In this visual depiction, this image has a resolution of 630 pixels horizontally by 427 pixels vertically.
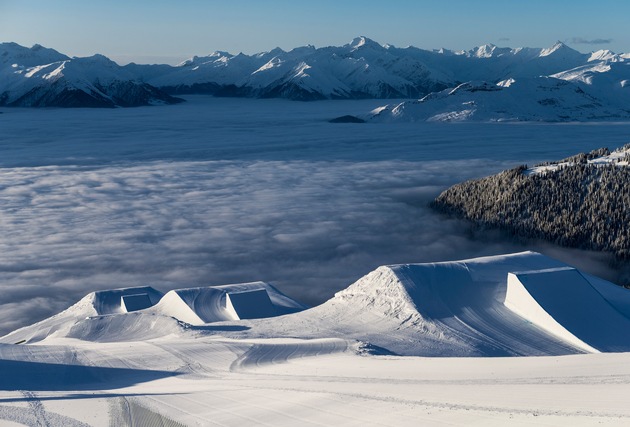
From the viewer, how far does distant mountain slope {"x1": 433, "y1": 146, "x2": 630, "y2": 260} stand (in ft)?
288

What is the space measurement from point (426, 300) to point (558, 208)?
51.2 metres

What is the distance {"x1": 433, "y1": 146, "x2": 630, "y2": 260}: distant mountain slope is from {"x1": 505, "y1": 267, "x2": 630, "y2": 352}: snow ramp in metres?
36.0

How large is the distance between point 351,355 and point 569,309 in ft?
52.8

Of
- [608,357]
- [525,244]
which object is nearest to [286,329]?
[608,357]

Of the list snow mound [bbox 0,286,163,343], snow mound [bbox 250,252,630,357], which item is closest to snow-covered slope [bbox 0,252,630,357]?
snow mound [bbox 250,252,630,357]

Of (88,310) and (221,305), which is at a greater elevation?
(221,305)

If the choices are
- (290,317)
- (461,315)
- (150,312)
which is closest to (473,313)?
(461,315)

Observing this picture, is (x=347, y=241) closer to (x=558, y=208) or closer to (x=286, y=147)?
(x=558, y=208)

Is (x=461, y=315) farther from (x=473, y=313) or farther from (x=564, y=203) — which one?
(x=564, y=203)

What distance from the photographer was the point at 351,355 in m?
38.7

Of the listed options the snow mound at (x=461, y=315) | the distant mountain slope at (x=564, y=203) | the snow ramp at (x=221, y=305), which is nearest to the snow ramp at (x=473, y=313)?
the snow mound at (x=461, y=315)

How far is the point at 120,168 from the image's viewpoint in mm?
160250

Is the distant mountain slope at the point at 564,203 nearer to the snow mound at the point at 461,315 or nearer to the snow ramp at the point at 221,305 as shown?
the snow mound at the point at 461,315

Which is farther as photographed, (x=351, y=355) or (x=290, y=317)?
(x=290, y=317)
